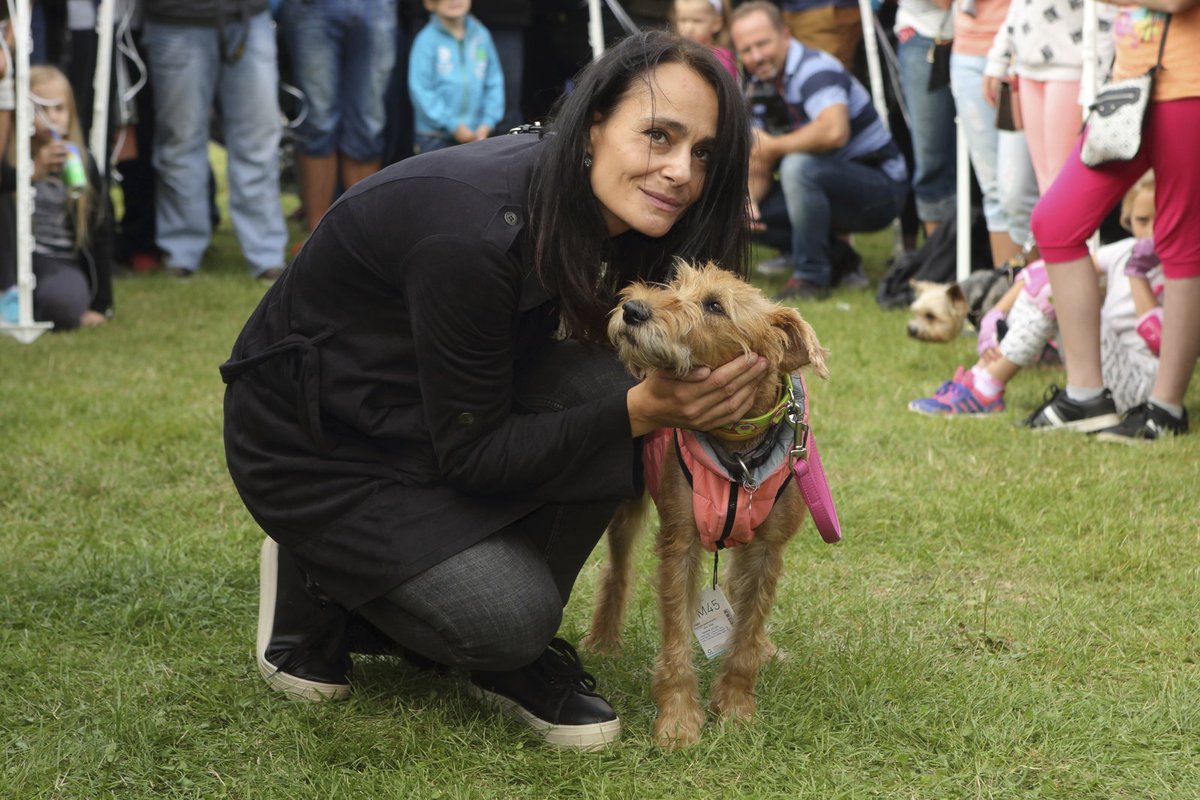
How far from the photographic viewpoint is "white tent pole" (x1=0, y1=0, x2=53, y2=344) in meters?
7.06

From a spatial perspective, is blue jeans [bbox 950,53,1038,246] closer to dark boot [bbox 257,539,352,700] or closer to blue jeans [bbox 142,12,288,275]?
blue jeans [bbox 142,12,288,275]

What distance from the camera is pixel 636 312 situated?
9.43 feet

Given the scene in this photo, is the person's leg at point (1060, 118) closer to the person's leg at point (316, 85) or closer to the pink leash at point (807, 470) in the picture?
the pink leash at point (807, 470)

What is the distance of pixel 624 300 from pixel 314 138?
7.18 meters

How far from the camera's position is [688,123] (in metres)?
2.90

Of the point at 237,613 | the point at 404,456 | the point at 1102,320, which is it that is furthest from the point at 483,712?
the point at 1102,320

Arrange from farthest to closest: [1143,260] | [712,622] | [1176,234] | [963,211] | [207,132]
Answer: [207,132]
[963,211]
[1143,260]
[1176,234]
[712,622]

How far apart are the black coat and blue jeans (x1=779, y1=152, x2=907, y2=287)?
5.92 metres

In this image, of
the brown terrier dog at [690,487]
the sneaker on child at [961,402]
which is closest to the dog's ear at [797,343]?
the brown terrier dog at [690,487]

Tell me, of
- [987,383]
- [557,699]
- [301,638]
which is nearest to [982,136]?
[987,383]

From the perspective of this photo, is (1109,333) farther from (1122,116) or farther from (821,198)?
(821,198)

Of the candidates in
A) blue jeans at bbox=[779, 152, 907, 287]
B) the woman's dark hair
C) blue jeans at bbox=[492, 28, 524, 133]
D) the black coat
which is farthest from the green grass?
blue jeans at bbox=[492, 28, 524, 133]

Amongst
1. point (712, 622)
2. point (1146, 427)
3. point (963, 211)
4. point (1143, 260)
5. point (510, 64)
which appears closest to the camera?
point (712, 622)

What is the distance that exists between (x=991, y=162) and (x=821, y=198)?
144cm
